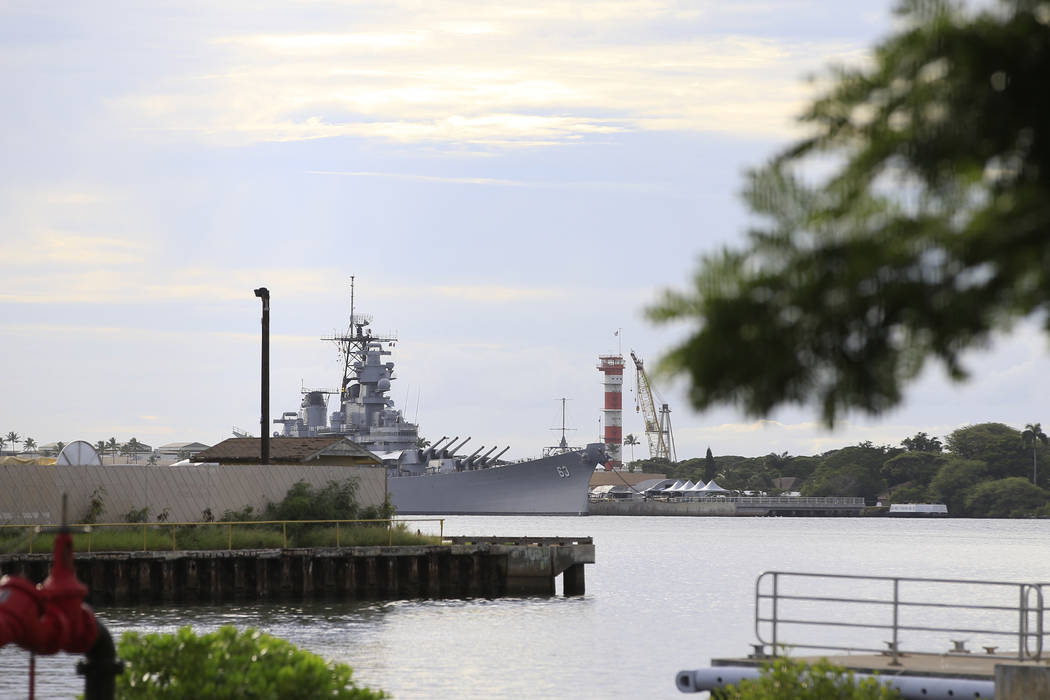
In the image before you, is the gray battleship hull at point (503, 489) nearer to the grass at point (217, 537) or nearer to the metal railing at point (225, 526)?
the metal railing at point (225, 526)

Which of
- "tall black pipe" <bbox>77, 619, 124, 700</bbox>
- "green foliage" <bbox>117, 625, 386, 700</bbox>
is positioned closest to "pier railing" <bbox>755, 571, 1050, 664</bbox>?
"green foliage" <bbox>117, 625, 386, 700</bbox>

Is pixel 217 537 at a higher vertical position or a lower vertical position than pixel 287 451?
lower

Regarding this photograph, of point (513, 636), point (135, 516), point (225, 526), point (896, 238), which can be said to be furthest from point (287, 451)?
point (896, 238)

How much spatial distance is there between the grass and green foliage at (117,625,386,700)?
3027cm

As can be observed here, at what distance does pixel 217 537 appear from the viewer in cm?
4541

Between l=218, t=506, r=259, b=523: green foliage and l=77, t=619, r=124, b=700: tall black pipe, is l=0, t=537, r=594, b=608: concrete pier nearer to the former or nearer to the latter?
l=218, t=506, r=259, b=523: green foliage

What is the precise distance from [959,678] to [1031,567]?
78749 millimetres

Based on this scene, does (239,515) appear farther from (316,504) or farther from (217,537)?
(217,537)

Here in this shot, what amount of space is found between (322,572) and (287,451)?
1386 centimetres

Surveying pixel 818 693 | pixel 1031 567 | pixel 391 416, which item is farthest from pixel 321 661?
pixel 391 416

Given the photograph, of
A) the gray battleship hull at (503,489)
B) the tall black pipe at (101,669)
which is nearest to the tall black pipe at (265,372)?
the tall black pipe at (101,669)

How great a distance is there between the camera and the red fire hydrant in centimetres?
826

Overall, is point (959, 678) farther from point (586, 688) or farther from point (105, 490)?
point (105, 490)

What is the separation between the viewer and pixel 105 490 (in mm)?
45312
